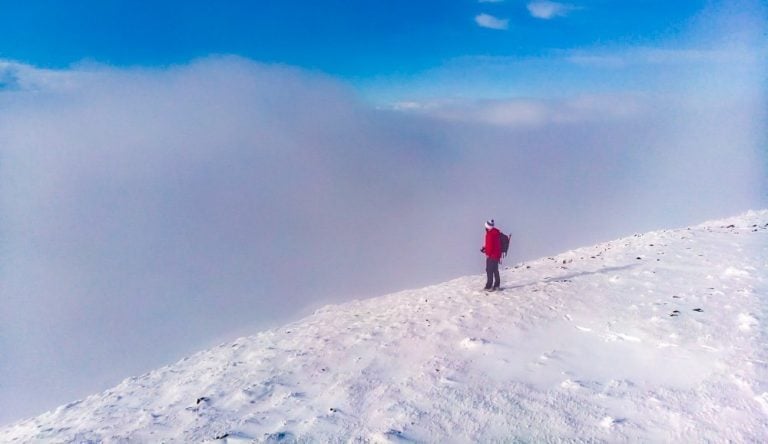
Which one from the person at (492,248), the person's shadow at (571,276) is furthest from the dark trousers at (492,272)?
the person's shadow at (571,276)

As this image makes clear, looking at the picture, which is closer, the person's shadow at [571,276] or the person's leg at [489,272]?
the person's leg at [489,272]

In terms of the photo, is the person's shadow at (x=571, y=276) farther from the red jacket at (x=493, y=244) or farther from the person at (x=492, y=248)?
the red jacket at (x=493, y=244)

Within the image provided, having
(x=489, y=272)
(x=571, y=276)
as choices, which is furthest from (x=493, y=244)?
(x=571, y=276)

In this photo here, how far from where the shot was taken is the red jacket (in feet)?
58.5

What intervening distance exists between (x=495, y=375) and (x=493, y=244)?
7.71 metres

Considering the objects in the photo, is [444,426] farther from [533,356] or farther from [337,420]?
[533,356]

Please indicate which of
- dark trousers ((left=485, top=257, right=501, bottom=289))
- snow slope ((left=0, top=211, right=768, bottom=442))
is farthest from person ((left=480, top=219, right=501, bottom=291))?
snow slope ((left=0, top=211, right=768, bottom=442))

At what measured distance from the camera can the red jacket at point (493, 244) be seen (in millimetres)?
17844

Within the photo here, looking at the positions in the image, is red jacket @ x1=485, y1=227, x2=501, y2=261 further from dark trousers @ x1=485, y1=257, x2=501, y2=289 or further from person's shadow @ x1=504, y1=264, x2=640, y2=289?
person's shadow @ x1=504, y1=264, x2=640, y2=289

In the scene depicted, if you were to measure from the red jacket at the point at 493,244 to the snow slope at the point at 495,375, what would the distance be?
1.50 meters

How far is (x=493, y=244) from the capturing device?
58.6ft

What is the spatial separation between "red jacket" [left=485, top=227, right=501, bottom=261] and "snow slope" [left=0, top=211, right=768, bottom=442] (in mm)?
1503

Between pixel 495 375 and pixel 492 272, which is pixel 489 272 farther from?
pixel 495 375

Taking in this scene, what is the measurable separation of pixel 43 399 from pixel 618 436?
3693 inches
